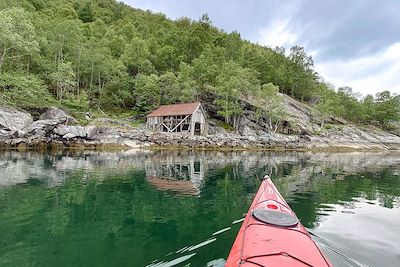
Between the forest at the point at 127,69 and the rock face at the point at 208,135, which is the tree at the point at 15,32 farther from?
the rock face at the point at 208,135

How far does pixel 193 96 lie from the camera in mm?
56719

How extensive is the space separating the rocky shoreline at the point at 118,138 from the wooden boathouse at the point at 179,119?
2656mm

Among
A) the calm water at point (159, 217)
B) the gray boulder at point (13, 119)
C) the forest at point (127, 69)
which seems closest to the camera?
the calm water at point (159, 217)

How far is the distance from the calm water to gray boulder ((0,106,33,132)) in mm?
18184

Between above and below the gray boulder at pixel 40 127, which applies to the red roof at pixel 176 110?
above

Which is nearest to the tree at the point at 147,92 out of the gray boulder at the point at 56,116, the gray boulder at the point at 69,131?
the gray boulder at the point at 56,116

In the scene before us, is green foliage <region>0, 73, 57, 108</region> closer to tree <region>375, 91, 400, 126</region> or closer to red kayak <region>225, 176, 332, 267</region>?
red kayak <region>225, 176, 332, 267</region>

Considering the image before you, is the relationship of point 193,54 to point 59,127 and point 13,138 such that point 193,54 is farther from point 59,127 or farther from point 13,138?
point 13,138

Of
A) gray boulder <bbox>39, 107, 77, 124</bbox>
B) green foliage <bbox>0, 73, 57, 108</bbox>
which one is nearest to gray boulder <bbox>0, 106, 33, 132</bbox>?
gray boulder <bbox>39, 107, 77, 124</bbox>

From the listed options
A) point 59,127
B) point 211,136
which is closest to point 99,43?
point 59,127

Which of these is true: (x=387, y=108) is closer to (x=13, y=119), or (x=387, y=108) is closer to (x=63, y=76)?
(x=63, y=76)

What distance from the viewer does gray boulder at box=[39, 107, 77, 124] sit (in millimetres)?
38656

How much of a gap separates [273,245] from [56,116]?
4029 centimetres

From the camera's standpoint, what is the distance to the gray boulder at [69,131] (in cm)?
3721
